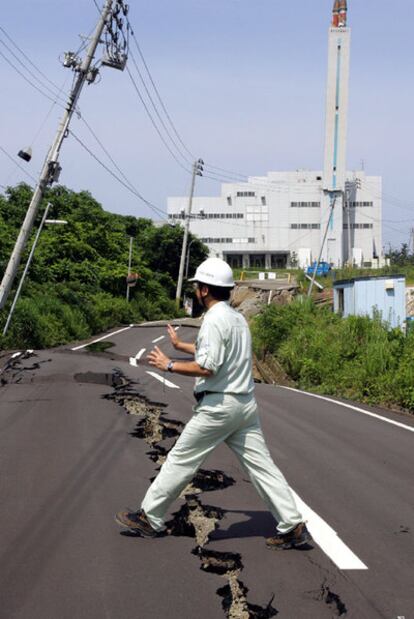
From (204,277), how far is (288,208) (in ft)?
329

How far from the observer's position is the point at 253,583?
4.35 metres

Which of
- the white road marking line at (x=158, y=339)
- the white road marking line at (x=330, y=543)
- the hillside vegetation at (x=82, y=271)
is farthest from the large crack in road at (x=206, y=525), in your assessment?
the white road marking line at (x=158, y=339)

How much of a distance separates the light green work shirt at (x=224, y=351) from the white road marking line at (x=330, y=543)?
3.88 feet

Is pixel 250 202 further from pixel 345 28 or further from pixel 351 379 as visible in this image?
pixel 351 379

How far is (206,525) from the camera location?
5.52 meters

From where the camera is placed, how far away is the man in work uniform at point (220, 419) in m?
4.96

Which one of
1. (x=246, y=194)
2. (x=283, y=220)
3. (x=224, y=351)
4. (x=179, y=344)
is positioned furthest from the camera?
(x=246, y=194)

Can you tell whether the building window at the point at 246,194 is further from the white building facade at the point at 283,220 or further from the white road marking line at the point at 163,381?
the white road marking line at the point at 163,381

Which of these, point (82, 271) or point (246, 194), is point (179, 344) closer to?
point (82, 271)

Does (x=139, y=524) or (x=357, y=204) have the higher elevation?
(x=357, y=204)

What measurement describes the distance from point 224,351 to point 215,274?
55 cm

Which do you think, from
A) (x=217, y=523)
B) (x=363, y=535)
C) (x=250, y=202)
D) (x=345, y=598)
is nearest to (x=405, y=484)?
(x=363, y=535)

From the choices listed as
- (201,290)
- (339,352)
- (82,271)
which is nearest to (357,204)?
(82,271)

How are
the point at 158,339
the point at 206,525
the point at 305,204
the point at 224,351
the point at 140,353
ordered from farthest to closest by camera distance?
the point at 305,204
the point at 158,339
the point at 140,353
the point at 206,525
the point at 224,351
